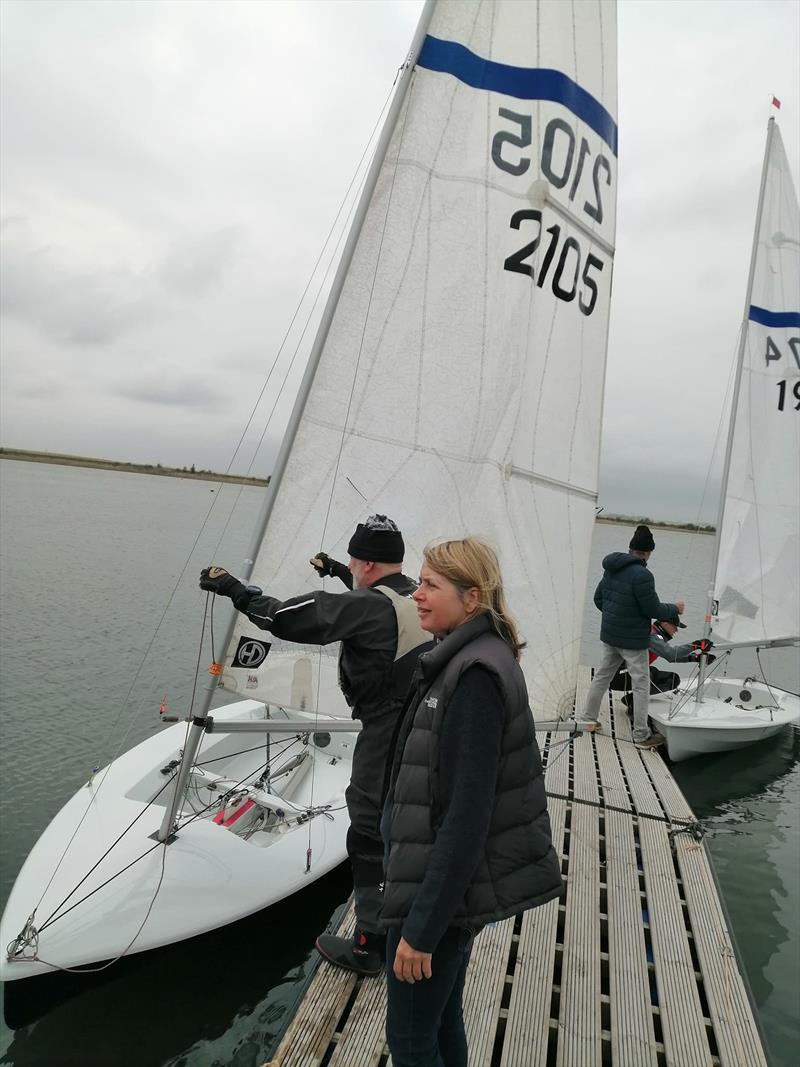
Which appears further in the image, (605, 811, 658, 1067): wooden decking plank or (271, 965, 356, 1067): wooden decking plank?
(605, 811, 658, 1067): wooden decking plank

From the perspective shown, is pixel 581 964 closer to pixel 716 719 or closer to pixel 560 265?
pixel 560 265

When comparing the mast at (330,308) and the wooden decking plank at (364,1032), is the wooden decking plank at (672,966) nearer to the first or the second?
the wooden decking plank at (364,1032)

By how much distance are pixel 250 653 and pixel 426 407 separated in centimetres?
157

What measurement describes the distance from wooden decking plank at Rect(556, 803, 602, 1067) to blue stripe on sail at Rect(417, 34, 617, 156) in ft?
14.4

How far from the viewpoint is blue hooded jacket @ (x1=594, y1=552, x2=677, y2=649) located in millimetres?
5910

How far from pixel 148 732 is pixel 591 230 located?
6496mm

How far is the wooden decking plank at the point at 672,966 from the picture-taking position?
8.50 feet

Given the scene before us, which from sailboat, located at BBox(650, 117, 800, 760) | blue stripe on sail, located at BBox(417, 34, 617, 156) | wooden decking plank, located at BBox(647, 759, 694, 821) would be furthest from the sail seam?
sailboat, located at BBox(650, 117, 800, 760)

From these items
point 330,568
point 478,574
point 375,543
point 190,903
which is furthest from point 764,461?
point 190,903

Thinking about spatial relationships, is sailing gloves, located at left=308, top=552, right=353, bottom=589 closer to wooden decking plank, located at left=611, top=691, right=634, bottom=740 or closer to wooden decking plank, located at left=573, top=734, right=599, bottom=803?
wooden decking plank, located at left=573, top=734, right=599, bottom=803

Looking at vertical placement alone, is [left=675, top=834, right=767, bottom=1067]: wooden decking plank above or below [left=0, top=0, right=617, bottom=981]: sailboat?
below

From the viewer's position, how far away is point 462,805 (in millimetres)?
1489

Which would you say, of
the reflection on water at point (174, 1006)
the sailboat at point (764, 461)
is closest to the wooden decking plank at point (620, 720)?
the sailboat at point (764, 461)

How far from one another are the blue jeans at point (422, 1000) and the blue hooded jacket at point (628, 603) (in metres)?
4.59
